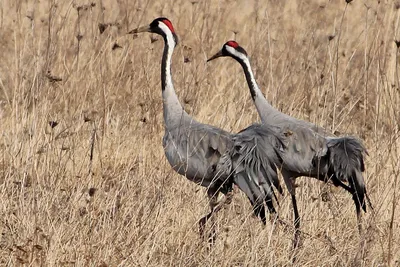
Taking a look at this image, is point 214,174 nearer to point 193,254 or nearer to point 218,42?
point 193,254

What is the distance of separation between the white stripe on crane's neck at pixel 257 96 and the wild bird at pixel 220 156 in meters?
0.50

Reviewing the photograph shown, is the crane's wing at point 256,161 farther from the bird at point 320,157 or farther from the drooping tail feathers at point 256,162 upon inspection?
the bird at point 320,157

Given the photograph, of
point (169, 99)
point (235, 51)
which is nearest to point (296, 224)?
point (169, 99)

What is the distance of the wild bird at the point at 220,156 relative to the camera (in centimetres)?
550

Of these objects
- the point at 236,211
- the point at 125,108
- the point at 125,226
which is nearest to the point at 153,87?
the point at 125,108

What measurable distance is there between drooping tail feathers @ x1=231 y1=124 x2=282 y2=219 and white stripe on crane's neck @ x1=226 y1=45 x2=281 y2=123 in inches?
27.4

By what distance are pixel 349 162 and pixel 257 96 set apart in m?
1.04

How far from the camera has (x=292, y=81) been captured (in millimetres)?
8750

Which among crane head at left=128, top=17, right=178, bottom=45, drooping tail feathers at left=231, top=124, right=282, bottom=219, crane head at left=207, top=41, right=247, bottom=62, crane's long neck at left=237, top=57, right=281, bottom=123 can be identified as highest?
crane head at left=128, top=17, right=178, bottom=45

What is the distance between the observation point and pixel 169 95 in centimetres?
659

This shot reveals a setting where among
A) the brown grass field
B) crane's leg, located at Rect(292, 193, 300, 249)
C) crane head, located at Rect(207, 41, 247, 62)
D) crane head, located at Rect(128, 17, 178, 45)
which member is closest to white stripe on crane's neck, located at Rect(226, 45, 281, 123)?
crane head, located at Rect(207, 41, 247, 62)

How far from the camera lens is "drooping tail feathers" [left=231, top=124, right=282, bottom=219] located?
5.49 m

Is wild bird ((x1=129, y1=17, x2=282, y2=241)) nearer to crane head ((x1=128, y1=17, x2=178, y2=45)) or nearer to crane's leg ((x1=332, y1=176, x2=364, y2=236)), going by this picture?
crane head ((x1=128, y1=17, x2=178, y2=45))

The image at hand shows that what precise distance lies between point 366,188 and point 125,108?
246cm
